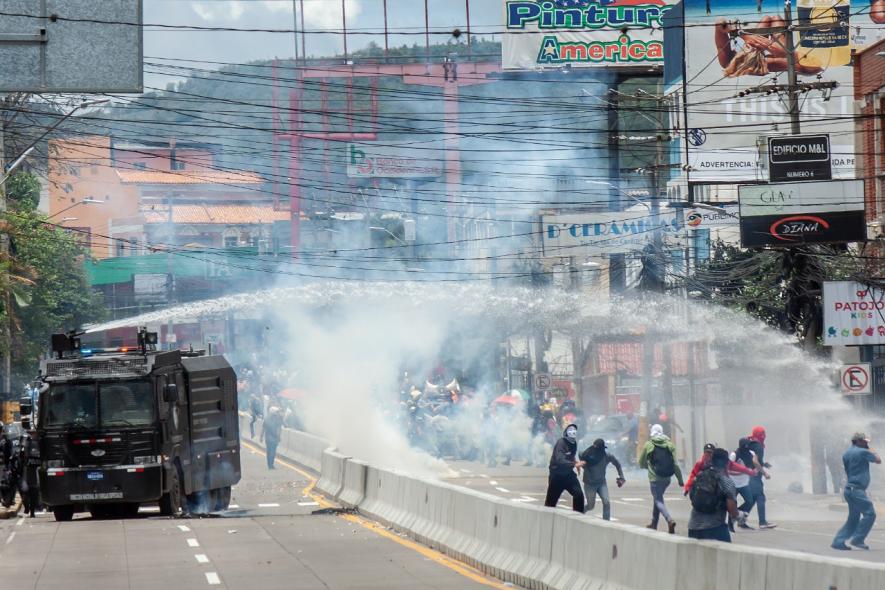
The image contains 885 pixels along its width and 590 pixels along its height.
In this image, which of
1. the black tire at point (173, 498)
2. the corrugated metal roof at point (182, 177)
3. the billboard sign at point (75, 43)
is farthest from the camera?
the corrugated metal roof at point (182, 177)

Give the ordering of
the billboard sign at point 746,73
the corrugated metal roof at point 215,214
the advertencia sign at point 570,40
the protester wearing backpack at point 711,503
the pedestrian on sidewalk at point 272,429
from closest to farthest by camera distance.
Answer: the protester wearing backpack at point 711,503, the pedestrian on sidewalk at point 272,429, the billboard sign at point 746,73, the advertencia sign at point 570,40, the corrugated metal roof at point 215,214

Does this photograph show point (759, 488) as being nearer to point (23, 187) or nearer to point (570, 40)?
point (570, 40)

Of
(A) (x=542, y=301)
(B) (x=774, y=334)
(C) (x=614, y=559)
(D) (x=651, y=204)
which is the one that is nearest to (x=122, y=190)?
(A) (x=542, y=301)

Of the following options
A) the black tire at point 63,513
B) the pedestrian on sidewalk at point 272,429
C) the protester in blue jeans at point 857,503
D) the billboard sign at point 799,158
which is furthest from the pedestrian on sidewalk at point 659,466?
the pedestrian on sidewalk at point 272,429

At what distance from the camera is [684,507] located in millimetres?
28141

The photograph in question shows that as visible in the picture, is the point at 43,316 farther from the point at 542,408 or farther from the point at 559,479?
the point at 559,479

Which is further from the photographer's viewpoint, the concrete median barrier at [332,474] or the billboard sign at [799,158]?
the billboard sign at [799,158]

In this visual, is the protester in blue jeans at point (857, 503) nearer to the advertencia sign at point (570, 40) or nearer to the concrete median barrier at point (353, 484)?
the concrete median barrier at point (353, 484)

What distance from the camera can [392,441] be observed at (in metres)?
42.6

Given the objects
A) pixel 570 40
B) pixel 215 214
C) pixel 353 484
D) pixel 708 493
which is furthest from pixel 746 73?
pixel 215 214

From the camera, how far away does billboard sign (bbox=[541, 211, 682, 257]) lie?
50.8m

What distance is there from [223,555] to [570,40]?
50.2 meters

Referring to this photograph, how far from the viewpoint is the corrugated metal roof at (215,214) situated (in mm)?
118250

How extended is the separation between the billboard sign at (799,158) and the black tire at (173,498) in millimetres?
16593
